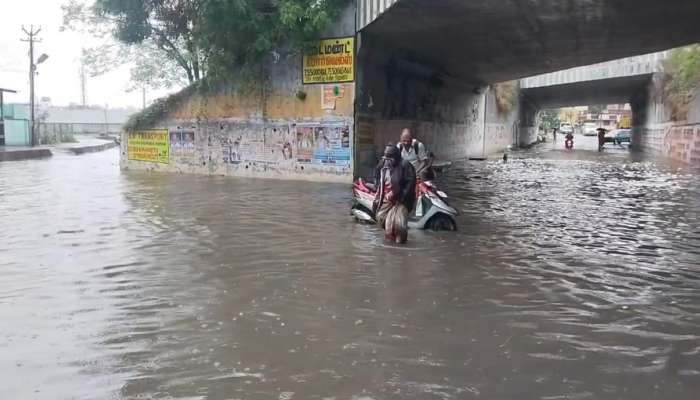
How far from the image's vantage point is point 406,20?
14.5 metres

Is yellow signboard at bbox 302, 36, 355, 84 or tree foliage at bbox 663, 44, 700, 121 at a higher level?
tree foliage at bbox 663, 44, 700, 121

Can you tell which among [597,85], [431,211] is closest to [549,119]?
[597,85]

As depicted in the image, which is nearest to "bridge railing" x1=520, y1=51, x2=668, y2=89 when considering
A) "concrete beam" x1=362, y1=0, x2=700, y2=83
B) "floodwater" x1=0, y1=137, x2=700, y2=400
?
"concrete beam" x1=362, y1=0, x2=700, y2=83

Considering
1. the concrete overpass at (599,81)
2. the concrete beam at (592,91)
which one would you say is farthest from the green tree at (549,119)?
the concrete overpass at (599,81)

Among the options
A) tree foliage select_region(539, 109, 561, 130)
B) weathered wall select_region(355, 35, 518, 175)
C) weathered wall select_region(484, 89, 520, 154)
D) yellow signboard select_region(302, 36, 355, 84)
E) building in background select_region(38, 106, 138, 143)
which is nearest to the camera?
yellow signboard select_region(302, 36, 355, 84)

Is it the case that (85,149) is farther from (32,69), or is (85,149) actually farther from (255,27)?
(255,27)

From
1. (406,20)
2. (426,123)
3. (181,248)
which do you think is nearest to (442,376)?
(181,248)

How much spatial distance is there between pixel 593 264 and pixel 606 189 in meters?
9.55

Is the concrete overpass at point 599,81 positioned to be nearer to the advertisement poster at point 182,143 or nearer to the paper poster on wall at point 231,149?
the paper poster on wall at point 231,149

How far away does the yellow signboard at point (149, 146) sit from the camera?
20766mm

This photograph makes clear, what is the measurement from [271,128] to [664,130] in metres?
24.9

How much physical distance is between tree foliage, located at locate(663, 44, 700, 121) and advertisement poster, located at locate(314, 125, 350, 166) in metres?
17.6

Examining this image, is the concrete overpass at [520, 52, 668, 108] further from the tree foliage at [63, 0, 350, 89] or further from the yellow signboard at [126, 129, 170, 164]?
the yellow signboard at [126, 129, 170, 164]

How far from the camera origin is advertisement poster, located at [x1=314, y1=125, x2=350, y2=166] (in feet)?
53.9
